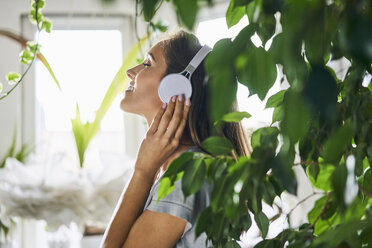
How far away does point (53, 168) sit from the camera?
1.74 metres

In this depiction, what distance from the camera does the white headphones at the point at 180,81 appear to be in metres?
1.08

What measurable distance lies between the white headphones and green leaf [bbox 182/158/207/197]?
623 mm

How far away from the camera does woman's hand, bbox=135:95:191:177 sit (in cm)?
109

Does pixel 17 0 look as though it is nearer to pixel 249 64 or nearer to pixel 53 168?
pixel 53 168

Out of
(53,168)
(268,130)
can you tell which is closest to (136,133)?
(53,168)

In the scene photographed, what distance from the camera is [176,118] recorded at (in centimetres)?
110

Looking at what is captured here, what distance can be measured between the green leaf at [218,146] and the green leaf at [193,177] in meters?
0.02

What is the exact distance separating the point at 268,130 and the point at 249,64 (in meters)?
0.24

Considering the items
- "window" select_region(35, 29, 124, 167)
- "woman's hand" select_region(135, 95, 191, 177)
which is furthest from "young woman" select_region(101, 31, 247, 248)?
"window" select_region(35, 29, 124, 167)

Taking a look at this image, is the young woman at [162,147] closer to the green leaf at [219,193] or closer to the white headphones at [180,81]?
the white headphones at [180,81]

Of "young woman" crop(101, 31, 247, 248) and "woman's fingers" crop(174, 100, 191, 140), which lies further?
"woman's fingers" crop(174, 100, 191, 140)

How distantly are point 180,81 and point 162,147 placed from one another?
0.46 ft

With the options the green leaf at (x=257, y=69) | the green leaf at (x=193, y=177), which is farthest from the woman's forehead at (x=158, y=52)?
the green leaf at (x=257, y=69)

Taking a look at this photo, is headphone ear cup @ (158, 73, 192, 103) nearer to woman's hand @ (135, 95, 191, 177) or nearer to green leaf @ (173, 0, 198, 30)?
woman's hand @ (135, 95, 191, 177)
